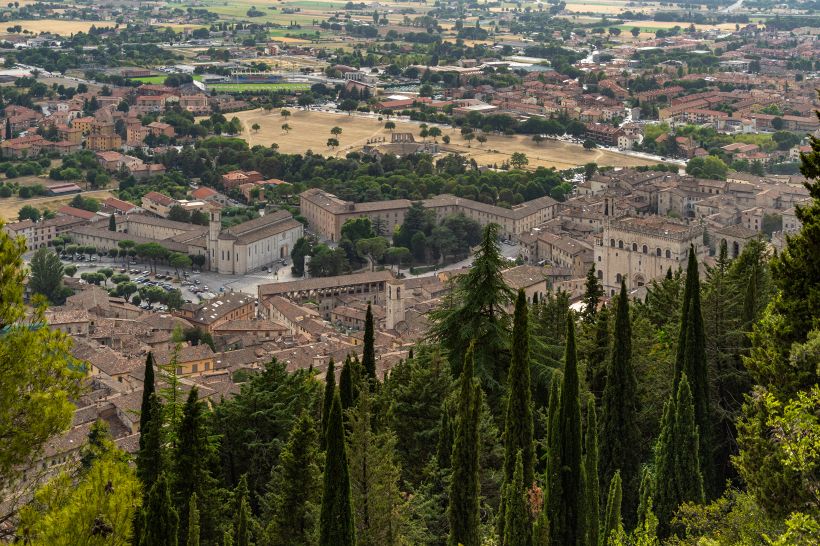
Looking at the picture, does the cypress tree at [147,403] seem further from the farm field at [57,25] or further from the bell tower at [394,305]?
the farm field at [57,25]

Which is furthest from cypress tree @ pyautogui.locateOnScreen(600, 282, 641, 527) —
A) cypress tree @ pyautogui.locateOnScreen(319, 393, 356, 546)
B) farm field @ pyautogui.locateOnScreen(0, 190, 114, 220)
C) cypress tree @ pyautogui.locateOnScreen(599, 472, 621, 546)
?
farm field @ pyautogui.locateOnScreen(0, 190, 114, 220)

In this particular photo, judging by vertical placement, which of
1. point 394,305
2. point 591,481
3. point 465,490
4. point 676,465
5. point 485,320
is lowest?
point 394,305

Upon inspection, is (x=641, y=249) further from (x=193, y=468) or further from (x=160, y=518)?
(x=160, y=518)

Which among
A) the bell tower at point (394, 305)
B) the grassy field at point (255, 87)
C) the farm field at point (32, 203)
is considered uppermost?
the grassy field at point (255, 87)

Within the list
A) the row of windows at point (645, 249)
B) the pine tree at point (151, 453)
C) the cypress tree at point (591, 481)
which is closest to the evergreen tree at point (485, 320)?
the cypress tree at point (591, 481)

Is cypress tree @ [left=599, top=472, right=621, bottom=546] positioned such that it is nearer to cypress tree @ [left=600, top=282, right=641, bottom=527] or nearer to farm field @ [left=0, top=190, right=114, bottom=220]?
cypress tree @ [left=600, top=282, right=641, bottom=527]

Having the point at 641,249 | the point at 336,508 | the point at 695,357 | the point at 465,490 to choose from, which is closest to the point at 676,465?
the point at 695,357
